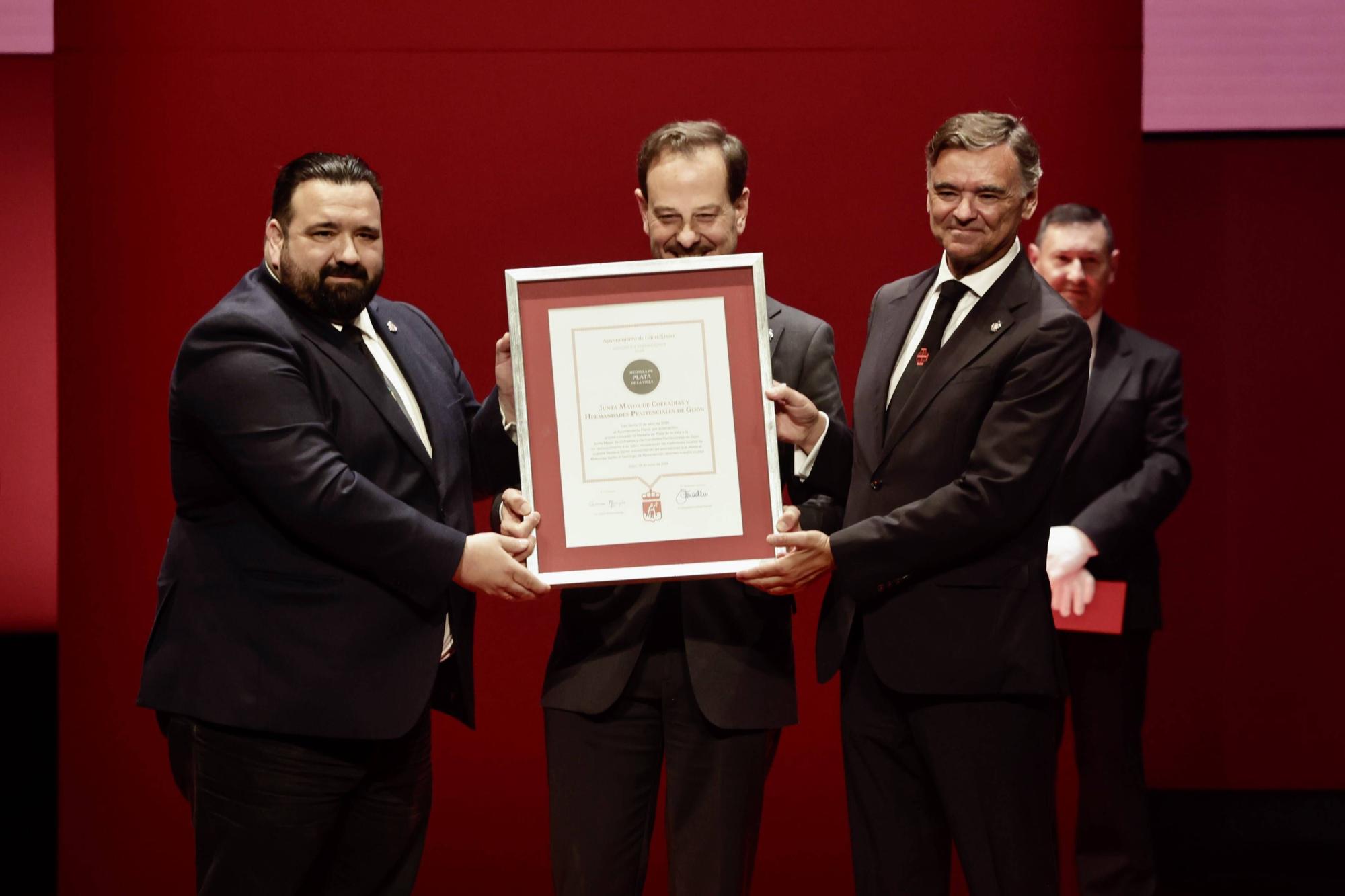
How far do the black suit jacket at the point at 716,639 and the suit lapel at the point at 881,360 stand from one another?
66 millimetres

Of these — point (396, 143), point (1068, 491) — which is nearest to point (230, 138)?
point (396, 143)

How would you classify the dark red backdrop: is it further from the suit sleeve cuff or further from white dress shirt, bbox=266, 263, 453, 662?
the suit sleeve cuff

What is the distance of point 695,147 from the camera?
2373mm

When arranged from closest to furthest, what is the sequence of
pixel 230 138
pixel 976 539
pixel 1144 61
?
pixel 976 539 → pixel 230 138 → pixel 1144 61

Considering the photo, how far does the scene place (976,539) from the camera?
228 cm

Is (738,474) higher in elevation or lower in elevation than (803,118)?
lower

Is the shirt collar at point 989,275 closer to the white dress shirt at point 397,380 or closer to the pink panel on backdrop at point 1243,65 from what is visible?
the white dress shirt at point 397,380

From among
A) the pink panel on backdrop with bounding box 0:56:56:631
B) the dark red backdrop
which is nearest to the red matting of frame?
the dark red backdrop

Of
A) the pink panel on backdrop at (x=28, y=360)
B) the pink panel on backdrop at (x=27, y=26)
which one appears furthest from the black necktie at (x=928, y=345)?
the pink panel on backdrop at (x=28, y=360)

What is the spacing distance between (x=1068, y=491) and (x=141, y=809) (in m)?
2.59

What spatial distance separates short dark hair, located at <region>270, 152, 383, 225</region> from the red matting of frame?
38 centimetres

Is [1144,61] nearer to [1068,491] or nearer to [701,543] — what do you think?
[1068,491]

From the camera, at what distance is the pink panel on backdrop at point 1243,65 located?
4.62 meters

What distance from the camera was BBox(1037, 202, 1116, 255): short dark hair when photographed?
3396mm
